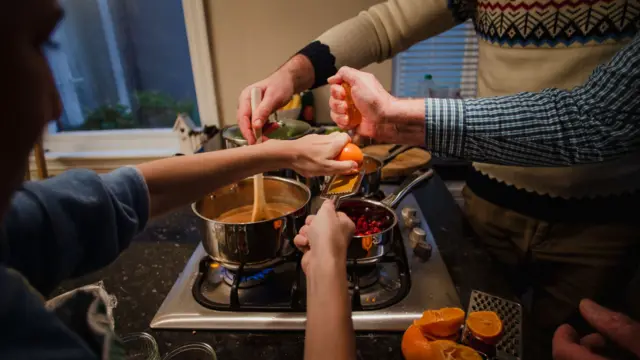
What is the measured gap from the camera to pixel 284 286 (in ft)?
2.78

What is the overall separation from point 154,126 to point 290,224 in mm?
1398

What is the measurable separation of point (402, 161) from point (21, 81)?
1.21m

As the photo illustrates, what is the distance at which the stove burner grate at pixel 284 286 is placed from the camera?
775 millimetres

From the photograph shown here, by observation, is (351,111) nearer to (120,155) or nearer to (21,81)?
(21,81)

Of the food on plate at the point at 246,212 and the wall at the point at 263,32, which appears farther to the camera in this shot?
the wall at the point at 263,32

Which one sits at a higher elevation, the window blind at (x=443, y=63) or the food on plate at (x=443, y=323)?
Answer: the window blind at (x=443, y=63)

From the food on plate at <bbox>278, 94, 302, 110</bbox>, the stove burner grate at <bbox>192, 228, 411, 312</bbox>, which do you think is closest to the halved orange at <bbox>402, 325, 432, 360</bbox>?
the stove burner grate at <bbox>192, 228, 411, 312</bbox>

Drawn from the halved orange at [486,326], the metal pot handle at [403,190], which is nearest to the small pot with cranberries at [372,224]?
the metal pot handle at [403,190]

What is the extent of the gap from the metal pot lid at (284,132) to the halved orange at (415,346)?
1.85 ft

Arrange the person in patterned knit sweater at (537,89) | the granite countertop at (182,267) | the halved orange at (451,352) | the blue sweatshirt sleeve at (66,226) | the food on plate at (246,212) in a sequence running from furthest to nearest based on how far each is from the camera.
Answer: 1. the food on plate at (246,212)
2. the person in patterned knit sweater at (537,89)
3. the granite countertop at (182,267)
4. the halved orange at (451,352)
5. the blue sweatshirt sleeve at (66,226)

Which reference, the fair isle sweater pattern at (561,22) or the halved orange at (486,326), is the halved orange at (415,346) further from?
the fair isle sweater pattern at (561,22)

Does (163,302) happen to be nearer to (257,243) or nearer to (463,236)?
(257,243)

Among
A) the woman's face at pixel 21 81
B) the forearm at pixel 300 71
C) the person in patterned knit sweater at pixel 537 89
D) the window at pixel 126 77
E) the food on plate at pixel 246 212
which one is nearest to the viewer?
the woman's face at pixel 21 81

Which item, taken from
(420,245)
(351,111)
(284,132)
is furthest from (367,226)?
(284,132)
